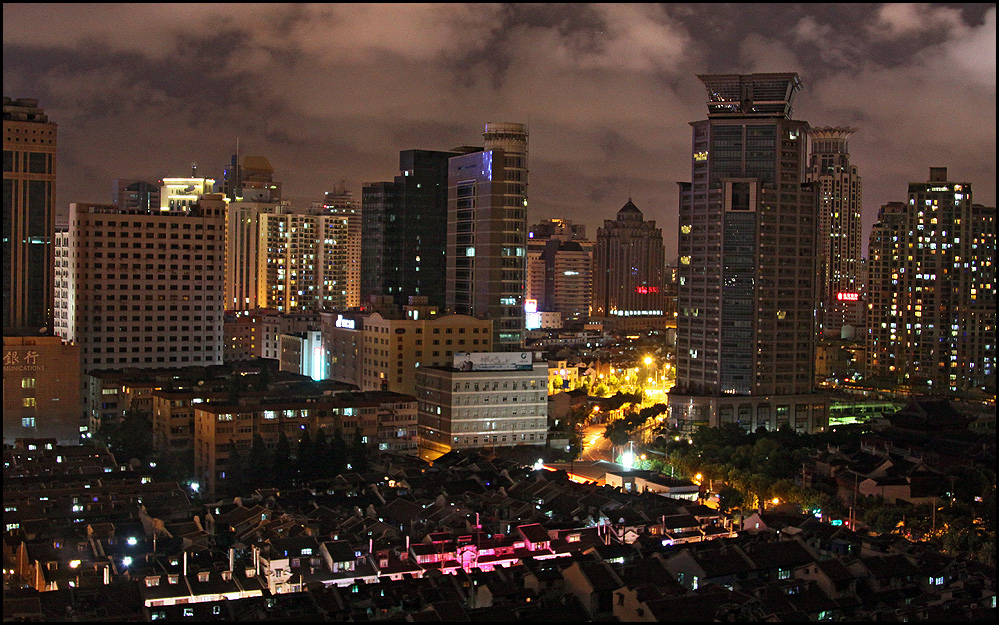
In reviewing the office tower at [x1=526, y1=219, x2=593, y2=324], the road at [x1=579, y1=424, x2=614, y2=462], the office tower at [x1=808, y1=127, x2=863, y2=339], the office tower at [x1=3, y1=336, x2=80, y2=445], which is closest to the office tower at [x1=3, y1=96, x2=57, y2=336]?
the office tower at [x1=3, y1=336, x2=80, y2=445]

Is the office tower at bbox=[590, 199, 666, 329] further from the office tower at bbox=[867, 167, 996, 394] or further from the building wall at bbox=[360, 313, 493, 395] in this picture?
the building wall at bbox=[360, 313, 493, 395]

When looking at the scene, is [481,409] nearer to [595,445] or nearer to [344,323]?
[595,445]

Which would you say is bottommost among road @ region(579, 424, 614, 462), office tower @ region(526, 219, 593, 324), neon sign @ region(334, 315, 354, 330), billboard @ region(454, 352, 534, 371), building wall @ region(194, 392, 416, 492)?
road @ region(579, 424, 614, 462)

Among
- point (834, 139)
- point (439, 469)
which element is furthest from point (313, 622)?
point (834, 139)

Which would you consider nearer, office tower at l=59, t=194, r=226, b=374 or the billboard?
the billboard

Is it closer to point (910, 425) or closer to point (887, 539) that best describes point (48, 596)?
point (887, 539)

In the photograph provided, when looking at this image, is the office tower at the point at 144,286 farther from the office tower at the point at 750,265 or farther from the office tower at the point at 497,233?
the office tower at the point at 750,265

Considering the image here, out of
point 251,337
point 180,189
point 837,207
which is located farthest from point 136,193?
point 837,207

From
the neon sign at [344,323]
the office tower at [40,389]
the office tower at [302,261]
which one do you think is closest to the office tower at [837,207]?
the office tower at [302,261]
